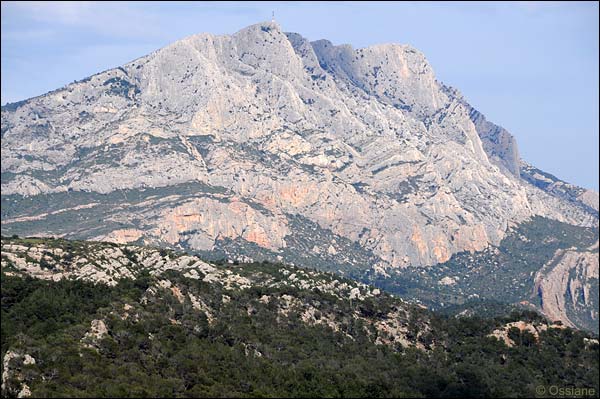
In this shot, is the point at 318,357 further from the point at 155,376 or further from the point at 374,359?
the point at 155,376

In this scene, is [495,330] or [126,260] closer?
[495,330]

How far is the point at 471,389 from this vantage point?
5148 inches

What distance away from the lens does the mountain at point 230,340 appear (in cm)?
12312

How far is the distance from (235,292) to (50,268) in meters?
35.3

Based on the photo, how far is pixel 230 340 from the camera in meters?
149

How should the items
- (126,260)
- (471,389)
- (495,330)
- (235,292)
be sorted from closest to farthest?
(471,389) → (495,330) → (235,292) → (126,260)

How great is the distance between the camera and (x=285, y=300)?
178625mm

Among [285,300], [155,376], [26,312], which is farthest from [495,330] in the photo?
[26,312]

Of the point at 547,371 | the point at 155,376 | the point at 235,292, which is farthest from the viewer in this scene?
the point at 235,292

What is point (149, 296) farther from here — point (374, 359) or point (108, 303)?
point (374, 359)

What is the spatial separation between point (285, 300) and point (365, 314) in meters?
16.0

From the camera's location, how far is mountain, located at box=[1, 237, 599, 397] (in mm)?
123125

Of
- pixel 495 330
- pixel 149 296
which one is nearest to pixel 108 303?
pixel 149 296

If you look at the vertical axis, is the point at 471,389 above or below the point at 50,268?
below
